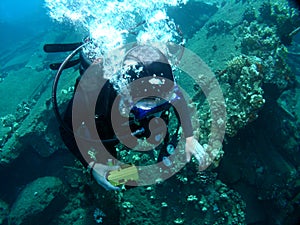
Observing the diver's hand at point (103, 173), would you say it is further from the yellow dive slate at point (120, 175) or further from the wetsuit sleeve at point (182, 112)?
the wetsuit sleeve at point (182, 112)

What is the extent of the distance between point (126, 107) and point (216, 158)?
145 inches

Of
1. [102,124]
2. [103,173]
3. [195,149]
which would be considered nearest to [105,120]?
[102,124]

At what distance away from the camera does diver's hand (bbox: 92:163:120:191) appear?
9.65ft

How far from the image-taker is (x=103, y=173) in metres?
2.96

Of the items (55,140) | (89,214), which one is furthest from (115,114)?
(55,140)

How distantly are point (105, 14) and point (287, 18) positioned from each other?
6.96 m

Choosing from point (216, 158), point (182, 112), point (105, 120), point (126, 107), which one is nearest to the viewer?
point (126, 107)

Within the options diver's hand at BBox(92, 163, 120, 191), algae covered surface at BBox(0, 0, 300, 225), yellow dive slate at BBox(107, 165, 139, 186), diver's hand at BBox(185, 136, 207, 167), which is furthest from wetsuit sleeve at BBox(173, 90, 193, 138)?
algae covered surface at BBox(0, 0, 300, 225)

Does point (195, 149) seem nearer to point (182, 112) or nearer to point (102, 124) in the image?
point (182, 112)

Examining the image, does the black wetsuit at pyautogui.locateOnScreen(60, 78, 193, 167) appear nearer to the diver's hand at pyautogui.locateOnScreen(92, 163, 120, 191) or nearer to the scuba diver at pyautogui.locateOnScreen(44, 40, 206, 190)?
the scuba diver at pyautogui.locateOnScreen(44, 40, 206, 190)

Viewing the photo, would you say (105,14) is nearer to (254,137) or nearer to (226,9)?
(254,137)

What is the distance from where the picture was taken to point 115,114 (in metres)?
2.50

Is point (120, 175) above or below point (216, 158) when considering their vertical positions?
above

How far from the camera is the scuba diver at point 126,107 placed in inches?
90.6
